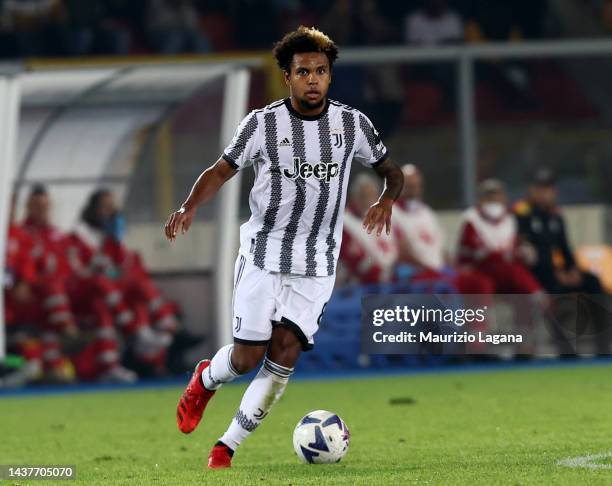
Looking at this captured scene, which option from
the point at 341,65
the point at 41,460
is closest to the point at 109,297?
the point at 341,65

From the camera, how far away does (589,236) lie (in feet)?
50.5

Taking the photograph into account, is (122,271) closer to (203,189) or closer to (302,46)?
(203,189)

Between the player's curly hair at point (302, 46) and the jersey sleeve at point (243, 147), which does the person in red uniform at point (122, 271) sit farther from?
the player's curly hair at point (302, 46)

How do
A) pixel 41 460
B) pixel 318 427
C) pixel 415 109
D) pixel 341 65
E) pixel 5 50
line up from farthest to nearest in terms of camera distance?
pixel 5 50 → pixel 415 109 → pixel 341 65 → pixel 41 460 → pixel 318 427

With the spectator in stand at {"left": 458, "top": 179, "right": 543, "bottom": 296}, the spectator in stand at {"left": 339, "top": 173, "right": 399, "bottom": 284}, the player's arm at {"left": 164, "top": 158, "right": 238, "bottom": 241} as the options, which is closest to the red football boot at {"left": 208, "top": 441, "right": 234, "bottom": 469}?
the player's arm at {"left": 164, "top": 158, "right": 238, "bottom": 241}

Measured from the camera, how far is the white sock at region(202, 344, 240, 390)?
7078 millimetres

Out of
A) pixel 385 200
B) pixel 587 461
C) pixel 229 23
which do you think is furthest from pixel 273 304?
pixel 229 23

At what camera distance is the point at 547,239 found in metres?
14.8

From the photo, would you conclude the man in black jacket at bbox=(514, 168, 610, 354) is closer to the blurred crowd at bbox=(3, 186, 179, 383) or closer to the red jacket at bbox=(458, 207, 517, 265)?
the red jacket at bbox=(458, 207, 517, 265)

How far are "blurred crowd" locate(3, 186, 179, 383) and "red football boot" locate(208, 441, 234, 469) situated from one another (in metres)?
6.53

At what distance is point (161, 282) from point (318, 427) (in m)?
7.19

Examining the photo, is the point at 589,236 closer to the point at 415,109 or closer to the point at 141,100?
the point at 415,109

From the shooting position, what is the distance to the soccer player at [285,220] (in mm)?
6934

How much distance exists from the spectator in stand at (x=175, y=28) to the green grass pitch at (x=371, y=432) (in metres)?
6.85
